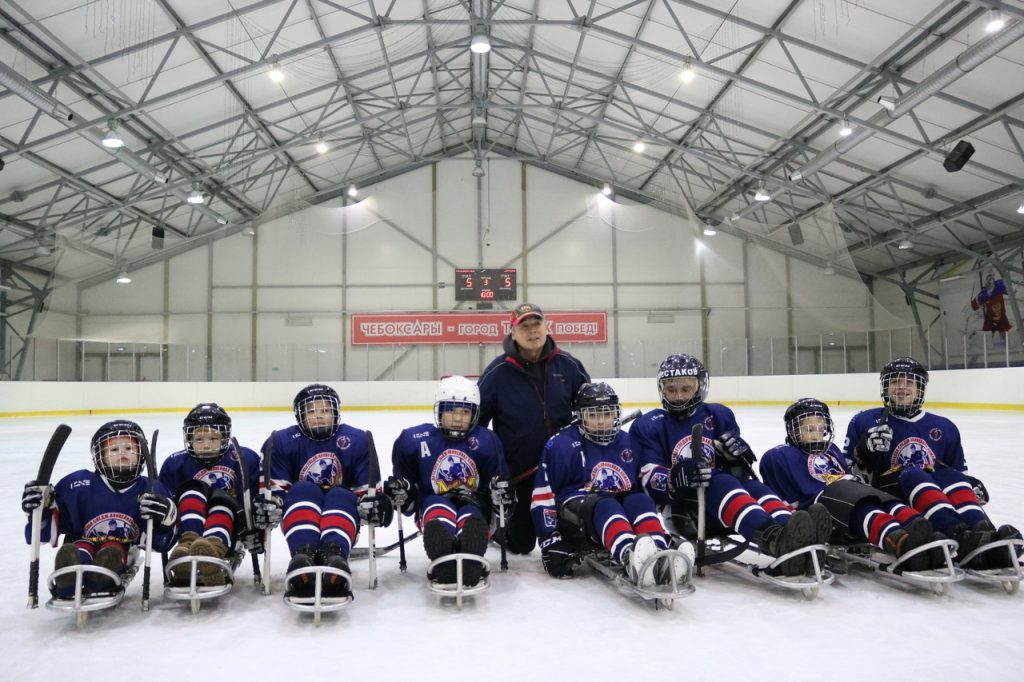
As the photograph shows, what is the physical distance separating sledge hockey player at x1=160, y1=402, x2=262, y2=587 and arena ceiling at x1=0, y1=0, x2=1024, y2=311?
326 inches

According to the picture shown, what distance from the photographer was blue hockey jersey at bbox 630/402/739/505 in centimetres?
307

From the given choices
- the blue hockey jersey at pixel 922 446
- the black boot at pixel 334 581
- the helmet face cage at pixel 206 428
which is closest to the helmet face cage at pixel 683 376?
the blue hockey jersey at pixel 922 446

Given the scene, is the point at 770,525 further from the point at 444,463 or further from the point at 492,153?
the point at 492,153

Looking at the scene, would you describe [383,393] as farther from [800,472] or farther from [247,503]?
[800,472]

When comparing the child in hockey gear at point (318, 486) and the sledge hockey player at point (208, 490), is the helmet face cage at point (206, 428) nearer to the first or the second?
the sledge hockey player at point (208, 490)

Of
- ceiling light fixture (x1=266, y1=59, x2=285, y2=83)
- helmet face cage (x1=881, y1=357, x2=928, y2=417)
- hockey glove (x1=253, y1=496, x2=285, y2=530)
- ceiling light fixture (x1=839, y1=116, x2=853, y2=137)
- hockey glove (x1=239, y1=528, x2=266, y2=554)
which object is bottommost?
hockey glove (x1=239, y1=528, x2=266, y2=554)

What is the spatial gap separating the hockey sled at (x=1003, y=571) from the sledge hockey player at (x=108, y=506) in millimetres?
2895

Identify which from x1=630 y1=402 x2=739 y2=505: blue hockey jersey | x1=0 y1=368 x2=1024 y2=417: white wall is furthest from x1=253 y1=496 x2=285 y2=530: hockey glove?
x1=0 y1=368 x2=1024 y2=417: white wall

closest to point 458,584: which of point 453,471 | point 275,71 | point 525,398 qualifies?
point 453,471

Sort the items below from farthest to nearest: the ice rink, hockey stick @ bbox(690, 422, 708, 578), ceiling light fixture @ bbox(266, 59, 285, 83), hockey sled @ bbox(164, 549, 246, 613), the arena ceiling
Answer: ceiling light fixture @ bbox(266, 59, 285, 83), the arena ceiling, hockey stick @ bbox(690, 422, 708, 578), hockey sled @ bbox(164, 549, 246, 613), the ice rink

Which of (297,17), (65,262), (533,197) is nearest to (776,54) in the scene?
(297,17)

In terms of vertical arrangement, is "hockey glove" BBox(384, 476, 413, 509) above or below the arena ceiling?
below

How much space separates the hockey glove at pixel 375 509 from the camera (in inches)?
104

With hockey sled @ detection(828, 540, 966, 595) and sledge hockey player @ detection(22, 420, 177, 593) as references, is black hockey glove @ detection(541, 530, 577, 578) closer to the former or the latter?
hockey sled @ detection(828, 540, 966, 595)
